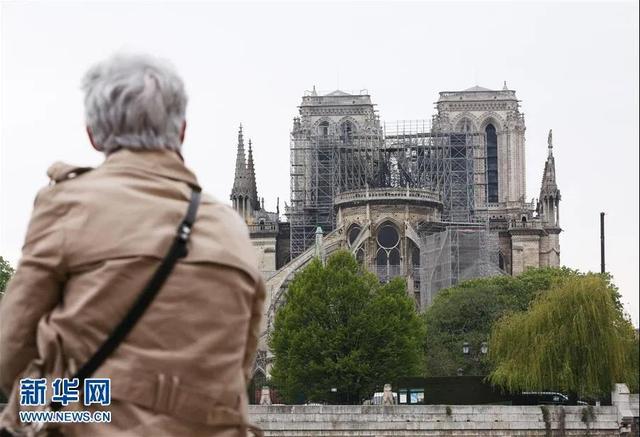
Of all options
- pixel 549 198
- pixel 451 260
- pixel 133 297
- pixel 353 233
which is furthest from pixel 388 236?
pixel 133 297

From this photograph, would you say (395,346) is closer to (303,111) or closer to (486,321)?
(486,321)

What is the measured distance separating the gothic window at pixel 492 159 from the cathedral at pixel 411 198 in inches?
2.6

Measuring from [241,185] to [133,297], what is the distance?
92249 mm

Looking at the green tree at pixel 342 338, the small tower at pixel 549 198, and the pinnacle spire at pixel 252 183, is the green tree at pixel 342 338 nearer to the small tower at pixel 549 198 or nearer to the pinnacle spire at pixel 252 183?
the small tower at pixel 549 198

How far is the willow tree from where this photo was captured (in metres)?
40.3

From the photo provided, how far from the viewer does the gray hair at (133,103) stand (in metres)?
4.07

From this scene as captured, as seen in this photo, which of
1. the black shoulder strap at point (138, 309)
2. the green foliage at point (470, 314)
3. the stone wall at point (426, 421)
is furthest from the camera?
the green foliage at point (470, 314)

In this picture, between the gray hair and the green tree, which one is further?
the green tree

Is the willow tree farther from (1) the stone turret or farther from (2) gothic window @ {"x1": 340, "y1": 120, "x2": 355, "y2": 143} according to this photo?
(1) the stone turret

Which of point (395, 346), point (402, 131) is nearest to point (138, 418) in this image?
point (395, 346)

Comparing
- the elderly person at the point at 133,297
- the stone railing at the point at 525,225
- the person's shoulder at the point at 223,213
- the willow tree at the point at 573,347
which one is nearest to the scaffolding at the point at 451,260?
the stone railing at the point at 525,225

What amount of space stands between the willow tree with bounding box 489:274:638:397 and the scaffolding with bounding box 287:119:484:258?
1795 inches

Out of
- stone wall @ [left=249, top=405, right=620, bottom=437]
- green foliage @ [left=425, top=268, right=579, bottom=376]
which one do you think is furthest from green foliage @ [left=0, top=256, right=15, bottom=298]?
stone wall @ [left=249, top=405, right=620, bottom=437]

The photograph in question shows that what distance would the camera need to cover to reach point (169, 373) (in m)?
3.82
